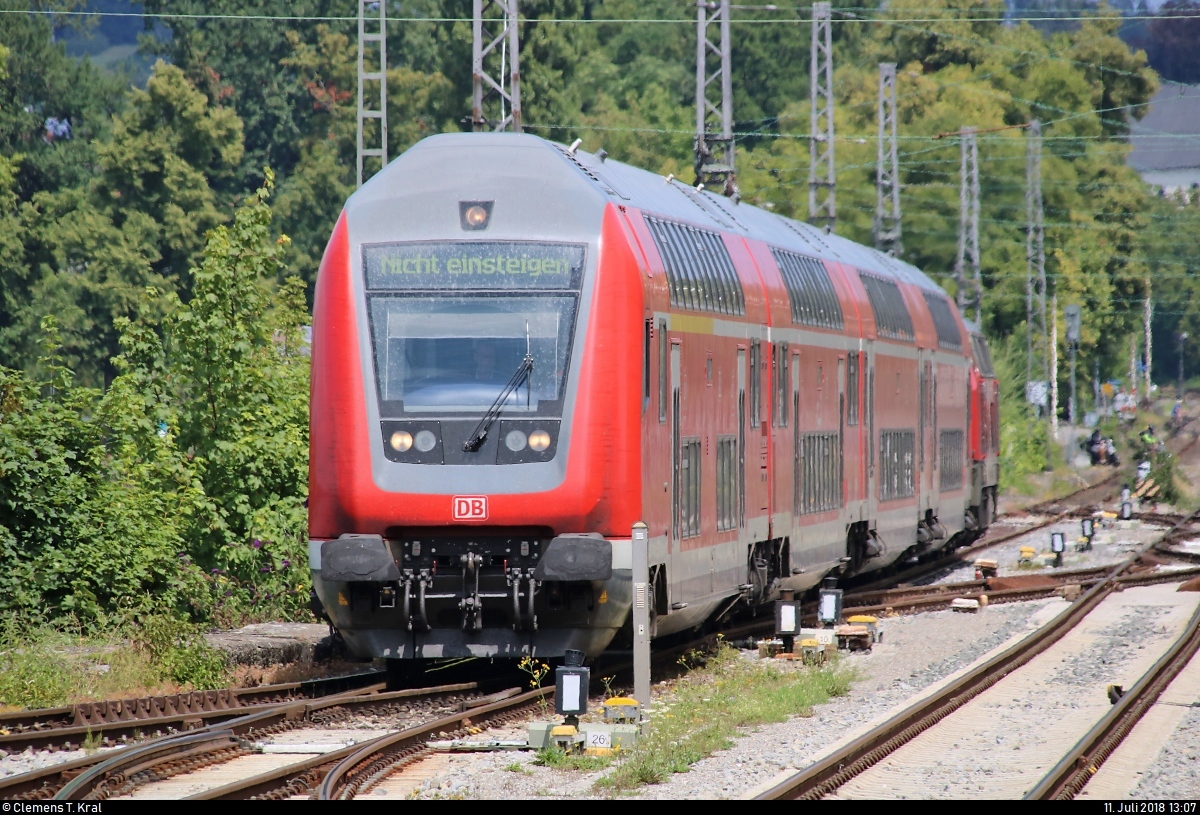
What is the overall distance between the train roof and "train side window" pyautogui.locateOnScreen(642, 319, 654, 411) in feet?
3.41

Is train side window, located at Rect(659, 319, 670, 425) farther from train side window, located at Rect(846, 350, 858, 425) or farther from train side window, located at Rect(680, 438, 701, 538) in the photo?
train side window, located at Rect(846, 350, 858, 425)

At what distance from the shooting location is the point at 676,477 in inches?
574

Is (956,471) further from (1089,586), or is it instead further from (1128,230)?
(1128,230)

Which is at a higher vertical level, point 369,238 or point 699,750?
point 369,238

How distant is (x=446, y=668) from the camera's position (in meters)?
15.4

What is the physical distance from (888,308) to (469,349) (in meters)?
12.2

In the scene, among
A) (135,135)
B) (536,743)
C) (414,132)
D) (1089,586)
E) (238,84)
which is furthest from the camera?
(238,84)

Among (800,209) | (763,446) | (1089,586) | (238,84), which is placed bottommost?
(1089,586)

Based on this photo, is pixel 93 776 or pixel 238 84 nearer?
pixel 93 776

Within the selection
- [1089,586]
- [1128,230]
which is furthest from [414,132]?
[1089,586]

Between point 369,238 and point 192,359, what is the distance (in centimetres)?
580

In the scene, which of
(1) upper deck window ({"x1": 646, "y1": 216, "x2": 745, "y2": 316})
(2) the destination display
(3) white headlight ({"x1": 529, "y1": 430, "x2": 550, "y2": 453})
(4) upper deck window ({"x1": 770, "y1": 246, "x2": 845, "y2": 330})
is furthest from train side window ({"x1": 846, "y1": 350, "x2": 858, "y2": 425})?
(3) white headlight ({"x1": 529, "y1": 430, "x2": 550, "y2": 453})

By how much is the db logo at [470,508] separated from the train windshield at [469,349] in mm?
625

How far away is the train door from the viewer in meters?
14.5
